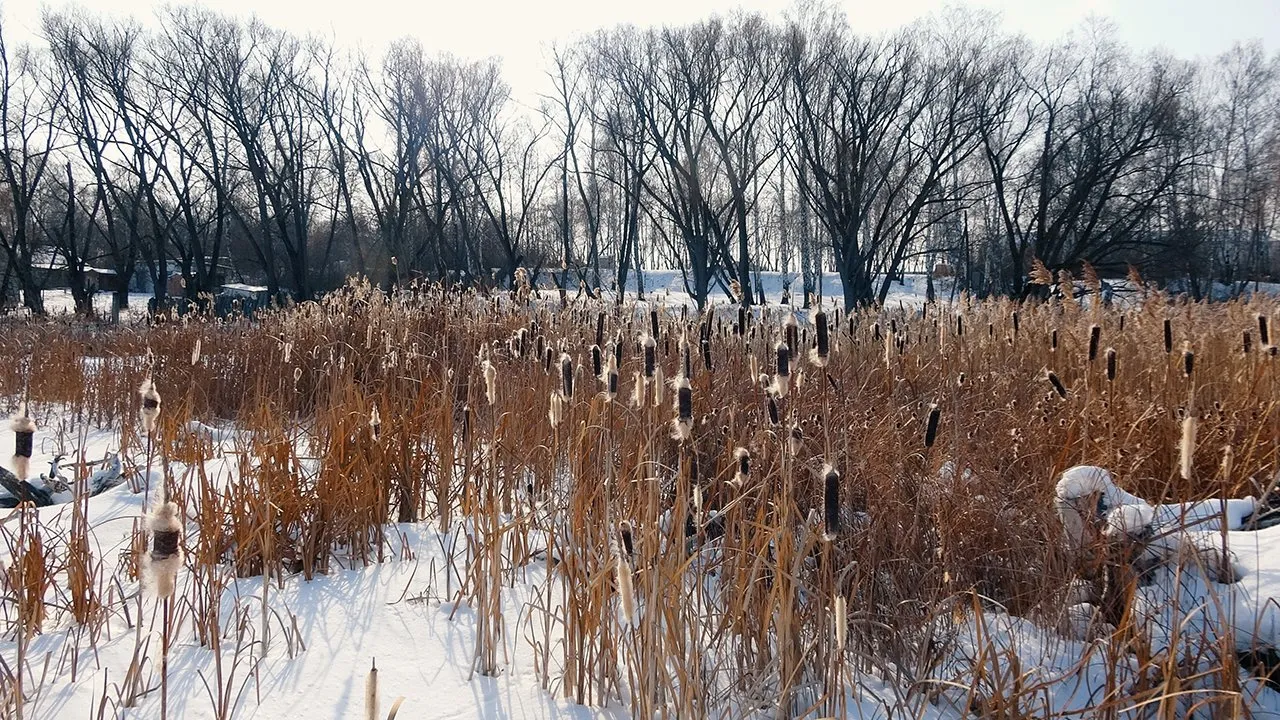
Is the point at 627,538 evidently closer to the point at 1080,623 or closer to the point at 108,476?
the point at 1080,623

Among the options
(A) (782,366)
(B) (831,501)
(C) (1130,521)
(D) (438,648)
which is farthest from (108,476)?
(C) (1130,521)

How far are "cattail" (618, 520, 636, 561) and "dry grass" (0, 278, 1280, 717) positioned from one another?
2 cm

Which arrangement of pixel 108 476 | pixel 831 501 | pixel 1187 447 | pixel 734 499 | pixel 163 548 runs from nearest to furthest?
pixel 163 548, pixel 831 501, pixel 1187 447, pixel 734 499, pixel 108 476

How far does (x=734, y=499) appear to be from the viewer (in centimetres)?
204

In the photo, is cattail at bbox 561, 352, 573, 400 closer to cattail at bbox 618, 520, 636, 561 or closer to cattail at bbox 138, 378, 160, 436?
cattail at bbox 618, 520, 636, 561

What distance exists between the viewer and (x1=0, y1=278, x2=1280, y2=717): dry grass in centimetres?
173

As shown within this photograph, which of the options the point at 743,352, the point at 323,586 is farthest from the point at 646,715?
the point at 743,352

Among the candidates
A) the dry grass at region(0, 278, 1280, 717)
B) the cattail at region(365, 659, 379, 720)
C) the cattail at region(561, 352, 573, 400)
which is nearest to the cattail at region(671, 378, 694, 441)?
the dry grass at region(0, 278, 1280, 717)

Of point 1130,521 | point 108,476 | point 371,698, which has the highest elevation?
point 371,698

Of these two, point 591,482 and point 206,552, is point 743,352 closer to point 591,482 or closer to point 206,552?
point 591,482

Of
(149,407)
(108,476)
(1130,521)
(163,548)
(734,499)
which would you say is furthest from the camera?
(108,476)

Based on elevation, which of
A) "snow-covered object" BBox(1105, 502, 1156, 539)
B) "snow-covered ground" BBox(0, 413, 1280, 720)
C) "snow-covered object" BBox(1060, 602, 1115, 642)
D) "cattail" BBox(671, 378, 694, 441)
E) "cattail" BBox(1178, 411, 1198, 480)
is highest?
"cattail" BBox(671, 378, 694, 441)

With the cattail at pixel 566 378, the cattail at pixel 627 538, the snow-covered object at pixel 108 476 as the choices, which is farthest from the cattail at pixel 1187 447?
the snow-covered object at pixel 108 476

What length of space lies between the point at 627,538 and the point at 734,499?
41 centimetres
